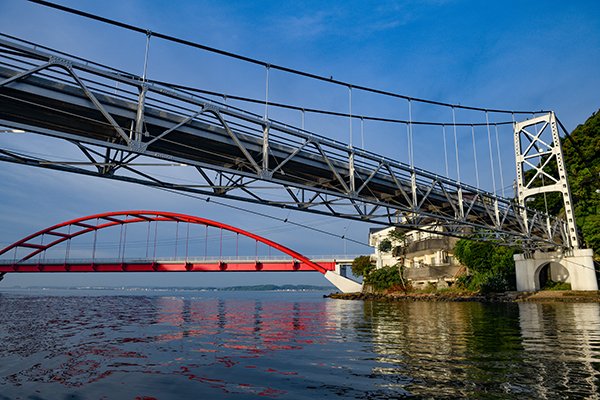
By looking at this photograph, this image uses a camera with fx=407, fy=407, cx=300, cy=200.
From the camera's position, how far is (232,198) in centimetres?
1889

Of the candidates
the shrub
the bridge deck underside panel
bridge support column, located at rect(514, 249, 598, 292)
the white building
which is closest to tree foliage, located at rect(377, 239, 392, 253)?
the white building

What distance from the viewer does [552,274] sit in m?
47.9

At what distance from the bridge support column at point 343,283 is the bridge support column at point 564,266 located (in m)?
31.3

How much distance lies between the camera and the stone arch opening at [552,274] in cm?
4631

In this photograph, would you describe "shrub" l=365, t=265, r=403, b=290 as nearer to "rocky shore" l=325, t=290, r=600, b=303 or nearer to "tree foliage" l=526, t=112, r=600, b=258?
"rocky shore" l=325, t=290, r=600, b=303

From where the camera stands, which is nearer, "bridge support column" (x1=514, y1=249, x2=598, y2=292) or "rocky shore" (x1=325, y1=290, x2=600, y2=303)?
"rocky shore" (x1=325, y1=290, x2=600, y2=303)

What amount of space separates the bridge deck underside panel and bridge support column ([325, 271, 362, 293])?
129 cm

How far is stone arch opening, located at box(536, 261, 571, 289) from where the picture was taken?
46.3m

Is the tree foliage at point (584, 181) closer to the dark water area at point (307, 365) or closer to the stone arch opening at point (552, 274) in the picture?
the stone arch opening at point (552, 274)

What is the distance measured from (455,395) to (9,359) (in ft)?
34.0

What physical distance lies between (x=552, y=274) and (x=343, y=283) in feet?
113

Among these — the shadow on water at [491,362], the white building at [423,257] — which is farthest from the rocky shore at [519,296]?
the shadow on water at [491,362]

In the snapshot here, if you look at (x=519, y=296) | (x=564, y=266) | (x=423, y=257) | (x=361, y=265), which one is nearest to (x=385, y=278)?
(x=423, y=257)

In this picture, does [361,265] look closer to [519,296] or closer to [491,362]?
[519,296]
